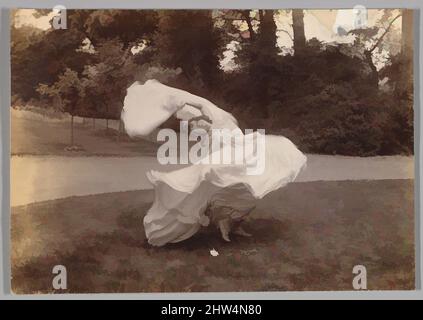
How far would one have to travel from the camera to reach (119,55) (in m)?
2.81

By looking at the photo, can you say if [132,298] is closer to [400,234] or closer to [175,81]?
[175,81]

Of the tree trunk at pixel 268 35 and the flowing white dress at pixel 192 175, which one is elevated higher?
the tree trunk at pixel 268 35

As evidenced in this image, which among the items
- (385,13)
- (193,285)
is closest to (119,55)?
(193,285)

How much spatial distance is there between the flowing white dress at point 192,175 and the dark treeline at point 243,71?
0.06 m

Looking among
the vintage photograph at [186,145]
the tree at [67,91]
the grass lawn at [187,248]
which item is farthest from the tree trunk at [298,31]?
the tree at [67,91]

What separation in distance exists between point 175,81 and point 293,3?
2.73 ft

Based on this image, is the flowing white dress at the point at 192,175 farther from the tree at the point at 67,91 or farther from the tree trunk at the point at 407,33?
the tree trunk at the point at 407,33

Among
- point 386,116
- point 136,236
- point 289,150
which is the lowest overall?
point 136,236

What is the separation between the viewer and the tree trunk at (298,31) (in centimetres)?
283

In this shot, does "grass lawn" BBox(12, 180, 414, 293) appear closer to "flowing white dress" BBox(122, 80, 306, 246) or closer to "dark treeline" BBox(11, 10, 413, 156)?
"flowing white dress" BBox(122, 80, 306, 246)

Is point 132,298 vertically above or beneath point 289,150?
beneath

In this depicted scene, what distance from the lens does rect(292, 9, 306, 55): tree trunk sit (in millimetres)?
2830

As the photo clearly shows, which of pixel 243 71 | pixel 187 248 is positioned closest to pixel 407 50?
pixel 243 71

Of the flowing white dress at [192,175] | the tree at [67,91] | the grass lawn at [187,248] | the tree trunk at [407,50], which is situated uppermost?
the tree trunk at [407,50]
